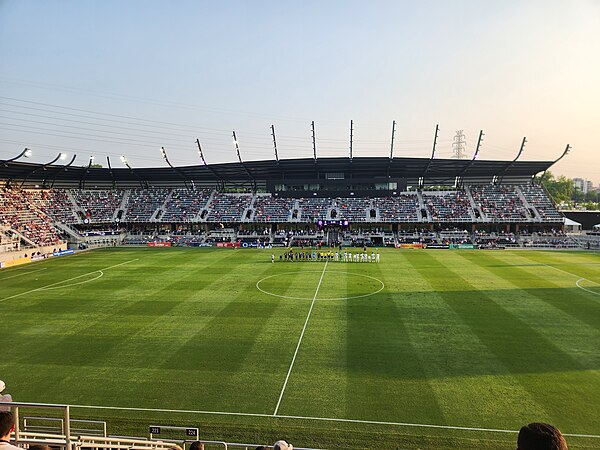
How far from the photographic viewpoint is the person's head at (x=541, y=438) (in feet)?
8.79

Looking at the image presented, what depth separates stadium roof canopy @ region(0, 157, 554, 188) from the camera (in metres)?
58.8

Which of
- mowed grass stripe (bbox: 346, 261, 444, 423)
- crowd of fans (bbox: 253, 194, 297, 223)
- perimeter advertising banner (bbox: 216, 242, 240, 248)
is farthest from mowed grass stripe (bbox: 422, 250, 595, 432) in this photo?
crowd of fans (bbox: 253, 194, 297, 223)

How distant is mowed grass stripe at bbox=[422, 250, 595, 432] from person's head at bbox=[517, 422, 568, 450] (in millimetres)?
11078

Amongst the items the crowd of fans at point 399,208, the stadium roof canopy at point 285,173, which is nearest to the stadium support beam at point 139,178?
the stadium roof canopy at point 285,173

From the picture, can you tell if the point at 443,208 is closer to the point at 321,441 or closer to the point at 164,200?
the point at 164,200

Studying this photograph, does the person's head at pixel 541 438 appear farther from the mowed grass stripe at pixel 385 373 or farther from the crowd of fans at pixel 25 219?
the crowd of fans at pixel 25 219

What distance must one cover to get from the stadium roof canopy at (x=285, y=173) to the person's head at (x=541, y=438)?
5764 centimetres

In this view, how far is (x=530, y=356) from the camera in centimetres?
1571

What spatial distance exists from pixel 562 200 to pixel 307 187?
333 feet

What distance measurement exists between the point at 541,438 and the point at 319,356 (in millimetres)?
13875

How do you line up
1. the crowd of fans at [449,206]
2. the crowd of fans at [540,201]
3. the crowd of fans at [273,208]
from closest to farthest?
the crowd of fans at [540,201]
the crowd of fans at [449,206]
the crowd of fans at [273,208]

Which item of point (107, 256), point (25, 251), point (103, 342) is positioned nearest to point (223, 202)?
point (107, 256)

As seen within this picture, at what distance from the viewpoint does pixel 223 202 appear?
6725 centimetres

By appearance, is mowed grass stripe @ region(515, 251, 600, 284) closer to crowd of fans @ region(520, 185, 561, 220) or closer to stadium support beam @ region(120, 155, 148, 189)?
crowd of fans @ region(520, 185, 561, 220)
